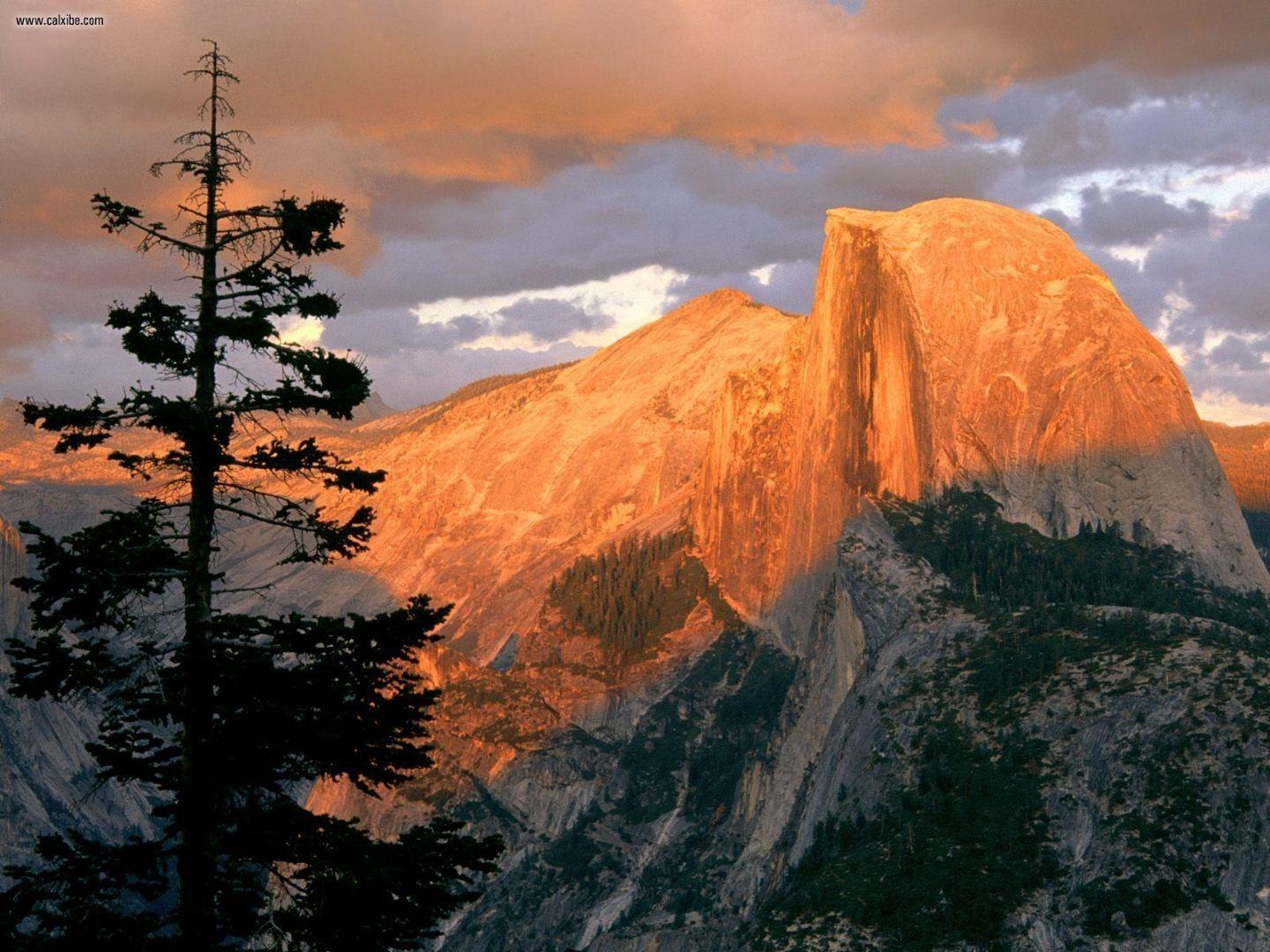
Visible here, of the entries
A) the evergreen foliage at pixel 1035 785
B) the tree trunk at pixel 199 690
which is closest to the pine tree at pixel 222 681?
the tree trunk at pixel 199 690

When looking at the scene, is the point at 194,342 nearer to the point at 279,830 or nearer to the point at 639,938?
the point at 279,830

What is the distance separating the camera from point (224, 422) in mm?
30453

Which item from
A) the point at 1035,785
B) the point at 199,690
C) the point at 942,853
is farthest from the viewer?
the point at 1035,785

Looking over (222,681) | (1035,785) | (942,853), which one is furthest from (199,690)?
(1035,785)

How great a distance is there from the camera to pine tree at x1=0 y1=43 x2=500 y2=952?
29328 mm

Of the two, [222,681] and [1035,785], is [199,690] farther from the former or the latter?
[1035,785]

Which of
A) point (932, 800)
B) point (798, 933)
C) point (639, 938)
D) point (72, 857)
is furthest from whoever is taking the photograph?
point (639, 938)

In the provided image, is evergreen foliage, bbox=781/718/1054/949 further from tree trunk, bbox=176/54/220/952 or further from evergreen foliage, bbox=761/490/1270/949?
tree trunk, bbox=176/54/220/952

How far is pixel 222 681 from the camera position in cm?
3005

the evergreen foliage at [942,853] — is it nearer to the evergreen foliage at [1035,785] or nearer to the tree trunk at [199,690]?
the evergreen foliage at [1035,785]

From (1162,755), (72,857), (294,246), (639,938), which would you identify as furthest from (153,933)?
(639,938)

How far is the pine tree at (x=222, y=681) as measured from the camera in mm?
29328

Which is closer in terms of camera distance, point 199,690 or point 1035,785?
point 199,690

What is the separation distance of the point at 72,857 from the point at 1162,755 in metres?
118
